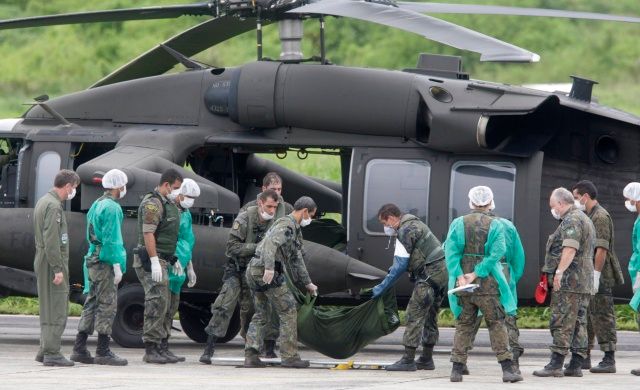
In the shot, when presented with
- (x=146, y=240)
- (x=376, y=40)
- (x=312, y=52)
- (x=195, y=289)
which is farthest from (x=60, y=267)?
(x=376, y=40)

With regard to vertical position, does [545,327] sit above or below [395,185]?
below

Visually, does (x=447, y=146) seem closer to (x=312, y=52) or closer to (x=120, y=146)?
(x=120, y=146)

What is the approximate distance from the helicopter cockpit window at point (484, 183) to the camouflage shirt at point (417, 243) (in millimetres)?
→ 1549

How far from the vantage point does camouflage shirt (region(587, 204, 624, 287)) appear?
12.4 meters

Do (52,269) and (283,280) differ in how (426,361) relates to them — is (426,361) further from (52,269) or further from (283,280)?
(52,269)

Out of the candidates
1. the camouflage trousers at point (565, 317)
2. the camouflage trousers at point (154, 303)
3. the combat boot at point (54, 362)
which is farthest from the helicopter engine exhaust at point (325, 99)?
the combat boot at point (54, 362)

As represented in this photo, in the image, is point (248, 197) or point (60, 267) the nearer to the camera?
point (60, 267)

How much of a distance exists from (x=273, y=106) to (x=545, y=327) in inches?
225

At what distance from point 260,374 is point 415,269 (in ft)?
5.76

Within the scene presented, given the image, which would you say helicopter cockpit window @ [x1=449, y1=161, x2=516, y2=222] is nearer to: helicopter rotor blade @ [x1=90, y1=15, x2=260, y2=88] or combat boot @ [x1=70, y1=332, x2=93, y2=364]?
helicopter rotor blade @ [x1=90, y1=15, x2=260, y2=88]

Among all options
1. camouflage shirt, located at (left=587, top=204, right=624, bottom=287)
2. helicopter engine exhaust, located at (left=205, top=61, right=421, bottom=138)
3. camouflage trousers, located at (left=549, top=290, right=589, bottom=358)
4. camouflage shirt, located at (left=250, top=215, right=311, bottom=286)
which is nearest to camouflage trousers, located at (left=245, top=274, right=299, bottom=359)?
camouflage shirt, located at (left=250, top=215, right=311, bottom=286)

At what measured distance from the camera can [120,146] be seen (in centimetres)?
1444

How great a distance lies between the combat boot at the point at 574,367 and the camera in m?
11.8

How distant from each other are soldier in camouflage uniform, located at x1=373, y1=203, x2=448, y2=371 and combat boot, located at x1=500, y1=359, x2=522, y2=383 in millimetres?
1118
